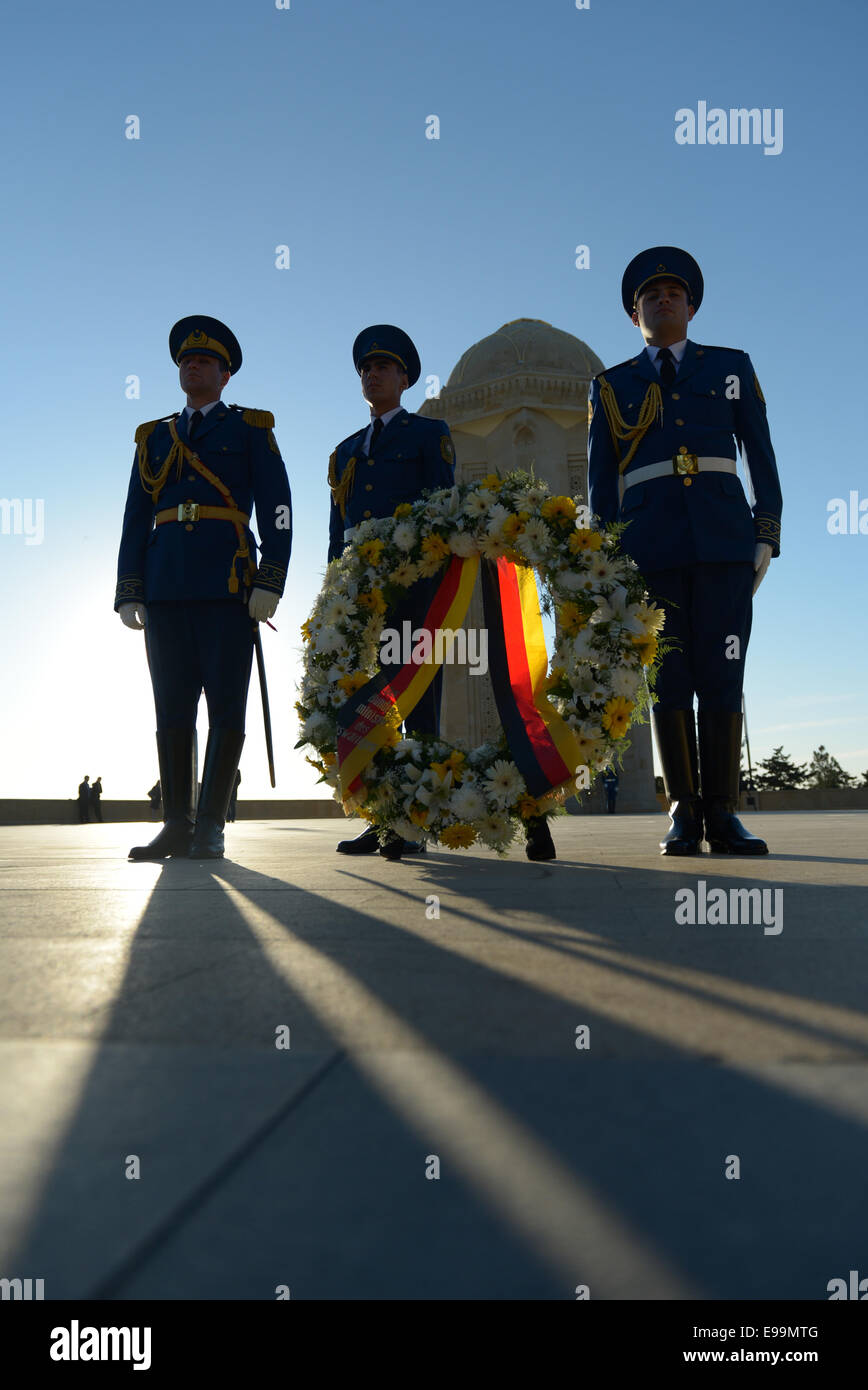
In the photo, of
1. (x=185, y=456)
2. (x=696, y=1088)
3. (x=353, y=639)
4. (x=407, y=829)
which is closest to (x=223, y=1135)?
(x=696, y=1088)

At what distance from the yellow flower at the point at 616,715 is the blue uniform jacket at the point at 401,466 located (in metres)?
2.01

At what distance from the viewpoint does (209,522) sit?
5.16 m

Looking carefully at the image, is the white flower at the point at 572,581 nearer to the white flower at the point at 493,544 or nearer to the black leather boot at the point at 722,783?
the white flower at the point at 493,544

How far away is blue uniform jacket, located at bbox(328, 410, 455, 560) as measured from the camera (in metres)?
5.53

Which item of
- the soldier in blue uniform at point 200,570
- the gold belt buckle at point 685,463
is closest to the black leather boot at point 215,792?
the soldier in blue uniform at point 200,570

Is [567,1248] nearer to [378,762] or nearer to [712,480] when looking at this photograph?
[378,762]

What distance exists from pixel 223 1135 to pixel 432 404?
2775cm

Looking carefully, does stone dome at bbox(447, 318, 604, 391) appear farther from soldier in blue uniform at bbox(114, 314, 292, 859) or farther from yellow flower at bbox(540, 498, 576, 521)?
yellow flower at bbox(540, 498, 576, 521)

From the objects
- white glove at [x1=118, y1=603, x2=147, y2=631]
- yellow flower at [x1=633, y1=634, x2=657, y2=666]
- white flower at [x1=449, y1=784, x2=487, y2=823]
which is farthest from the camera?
white glove at [x1=118, y1=603, x2=147, y2=631]

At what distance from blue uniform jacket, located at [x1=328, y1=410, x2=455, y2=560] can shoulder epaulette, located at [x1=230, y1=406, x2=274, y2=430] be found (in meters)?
0.54

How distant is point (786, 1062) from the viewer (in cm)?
122

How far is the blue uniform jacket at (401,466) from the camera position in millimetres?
5527

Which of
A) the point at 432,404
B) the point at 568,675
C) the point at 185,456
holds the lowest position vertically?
the point at 568,675

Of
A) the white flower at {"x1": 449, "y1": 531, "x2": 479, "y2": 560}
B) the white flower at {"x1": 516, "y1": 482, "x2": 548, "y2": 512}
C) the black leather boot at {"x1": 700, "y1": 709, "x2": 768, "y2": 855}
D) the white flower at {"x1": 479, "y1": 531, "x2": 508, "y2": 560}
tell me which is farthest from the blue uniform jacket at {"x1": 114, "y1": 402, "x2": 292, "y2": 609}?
the black leather boot at {"x1": 700, "y1": 709, "x2": 768, "y2": 855}
